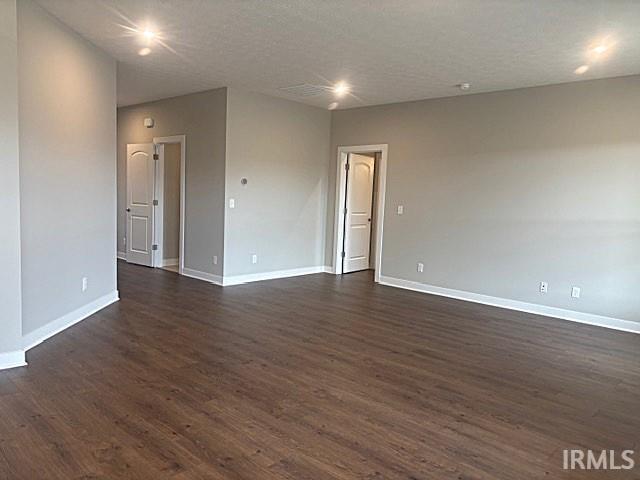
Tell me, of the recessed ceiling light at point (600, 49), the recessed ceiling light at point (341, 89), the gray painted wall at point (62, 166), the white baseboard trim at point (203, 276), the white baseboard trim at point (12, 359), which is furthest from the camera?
the white baseboard trim at point (203, 276)

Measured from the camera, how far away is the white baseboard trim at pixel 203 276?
6.49 metres

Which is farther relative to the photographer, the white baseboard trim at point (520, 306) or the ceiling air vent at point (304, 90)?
the ceiling air vent at point (304, 90)

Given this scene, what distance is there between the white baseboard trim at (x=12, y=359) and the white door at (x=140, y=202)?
4376mm

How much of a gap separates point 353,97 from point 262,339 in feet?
12.5

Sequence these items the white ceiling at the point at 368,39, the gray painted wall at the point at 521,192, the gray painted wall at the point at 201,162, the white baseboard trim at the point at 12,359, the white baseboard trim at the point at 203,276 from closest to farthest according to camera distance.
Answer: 1. the white baseboard trim at the point at 12,359
2. the white ceiling at the point at 368,39
3. the gray painted wall at the point at 521,192
4. the gray painted wall at the point at 201,162
5. the white baseboard trim at the point at 203,276

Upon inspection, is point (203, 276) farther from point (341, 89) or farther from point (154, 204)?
point (341, 89)

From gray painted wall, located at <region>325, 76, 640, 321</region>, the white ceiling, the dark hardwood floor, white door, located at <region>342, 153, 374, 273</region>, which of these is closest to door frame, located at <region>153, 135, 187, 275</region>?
the white ceiling

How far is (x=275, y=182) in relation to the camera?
695 centimetres

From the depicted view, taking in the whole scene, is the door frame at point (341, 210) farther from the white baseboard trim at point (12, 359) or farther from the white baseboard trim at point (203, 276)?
the white baseboard trim at point (12, 359)

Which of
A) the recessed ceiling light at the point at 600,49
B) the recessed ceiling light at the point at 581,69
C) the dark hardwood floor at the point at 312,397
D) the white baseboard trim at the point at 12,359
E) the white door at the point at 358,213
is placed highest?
the recessed ceiling light at the point at 581,69

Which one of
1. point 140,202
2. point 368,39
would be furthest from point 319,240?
point 368,39

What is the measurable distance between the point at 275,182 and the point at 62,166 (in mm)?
3313

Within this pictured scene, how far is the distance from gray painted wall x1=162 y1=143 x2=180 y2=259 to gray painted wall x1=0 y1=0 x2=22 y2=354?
4.49 m

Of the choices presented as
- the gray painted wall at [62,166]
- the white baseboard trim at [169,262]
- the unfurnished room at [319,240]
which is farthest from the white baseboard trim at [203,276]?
the gray painted wall at [62,166]
